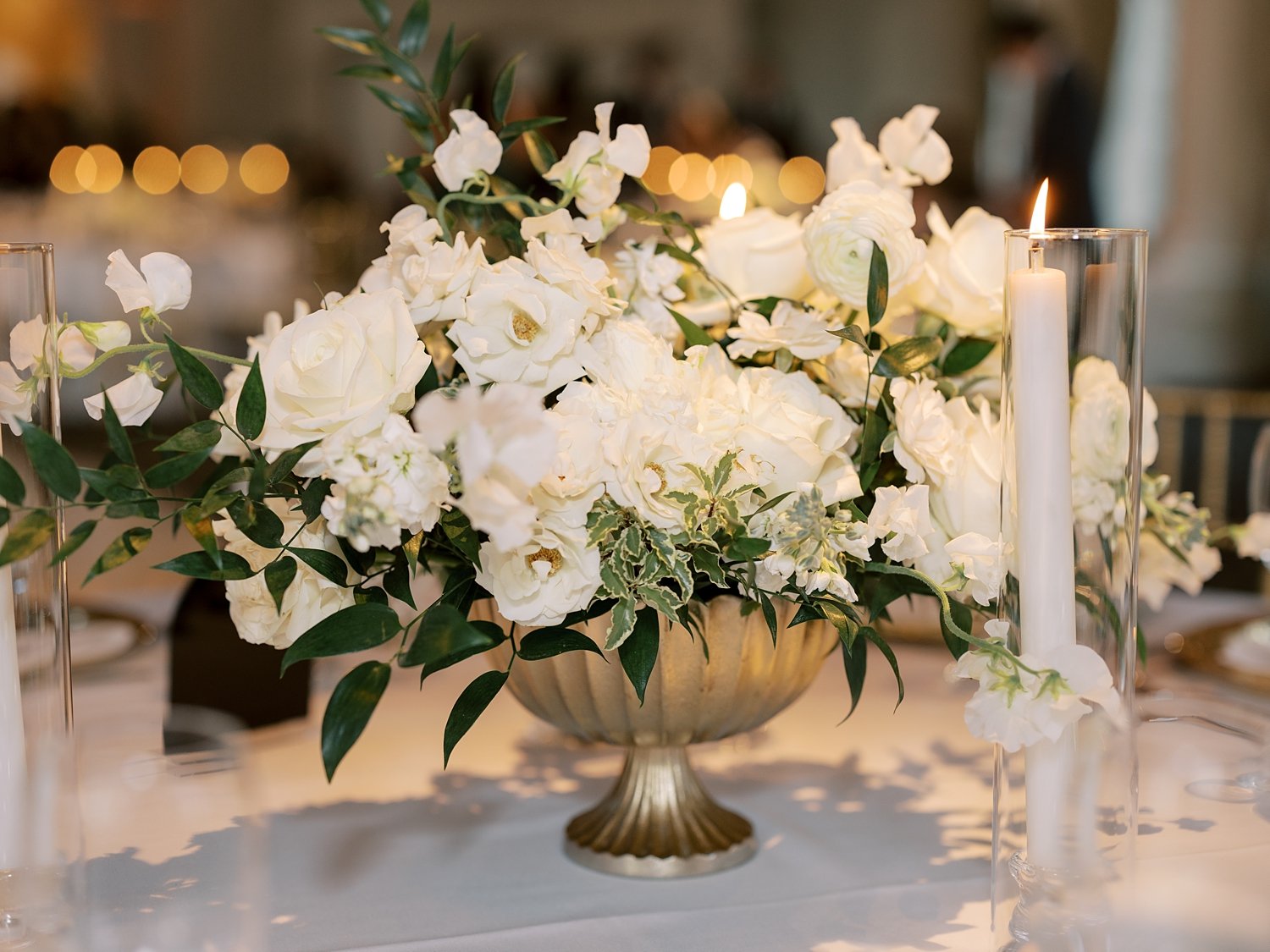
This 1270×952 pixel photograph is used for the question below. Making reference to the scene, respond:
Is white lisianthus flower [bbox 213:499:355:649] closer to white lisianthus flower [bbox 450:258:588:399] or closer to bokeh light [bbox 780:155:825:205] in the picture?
white lisianthus flower [bbox 450:258:588:399]

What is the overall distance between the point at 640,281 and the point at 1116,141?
4.52m

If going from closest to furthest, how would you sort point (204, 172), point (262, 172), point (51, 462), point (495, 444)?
point (495, 444), point (51, 462), point (204, 172), point (262, 172)

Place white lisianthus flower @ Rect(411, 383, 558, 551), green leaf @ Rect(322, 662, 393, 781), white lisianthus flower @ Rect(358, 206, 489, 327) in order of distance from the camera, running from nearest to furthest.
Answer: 1. white lisianthus flower @ Rect(411, 383, 558, 551)
2. green leaf @ Rect(322, 662, 393, 781)
3. white lisianthus flower @ Rect(358, 206, 489, 327)

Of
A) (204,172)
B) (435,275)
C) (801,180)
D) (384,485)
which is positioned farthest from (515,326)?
(204,172)

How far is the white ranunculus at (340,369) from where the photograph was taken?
0.68 metres

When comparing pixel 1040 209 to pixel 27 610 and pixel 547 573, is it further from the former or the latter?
pixel 27 610

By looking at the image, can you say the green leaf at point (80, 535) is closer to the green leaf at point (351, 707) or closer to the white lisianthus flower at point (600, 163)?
the green leaf at point (351, 707)

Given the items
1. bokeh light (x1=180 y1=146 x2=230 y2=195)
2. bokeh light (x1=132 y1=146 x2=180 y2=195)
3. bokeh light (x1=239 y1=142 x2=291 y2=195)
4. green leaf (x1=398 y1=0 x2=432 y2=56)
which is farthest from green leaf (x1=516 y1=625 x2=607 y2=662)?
bokeh light (x1=239 y1=142 x2=291 y2=195)

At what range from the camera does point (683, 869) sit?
0.84 metres

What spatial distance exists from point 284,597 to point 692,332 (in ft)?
0.95

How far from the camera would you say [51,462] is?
0.64m

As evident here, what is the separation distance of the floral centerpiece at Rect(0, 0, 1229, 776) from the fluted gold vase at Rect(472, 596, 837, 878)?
2cm

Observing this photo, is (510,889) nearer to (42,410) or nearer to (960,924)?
(960,924)

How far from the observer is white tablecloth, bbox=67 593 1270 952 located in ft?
2.27
